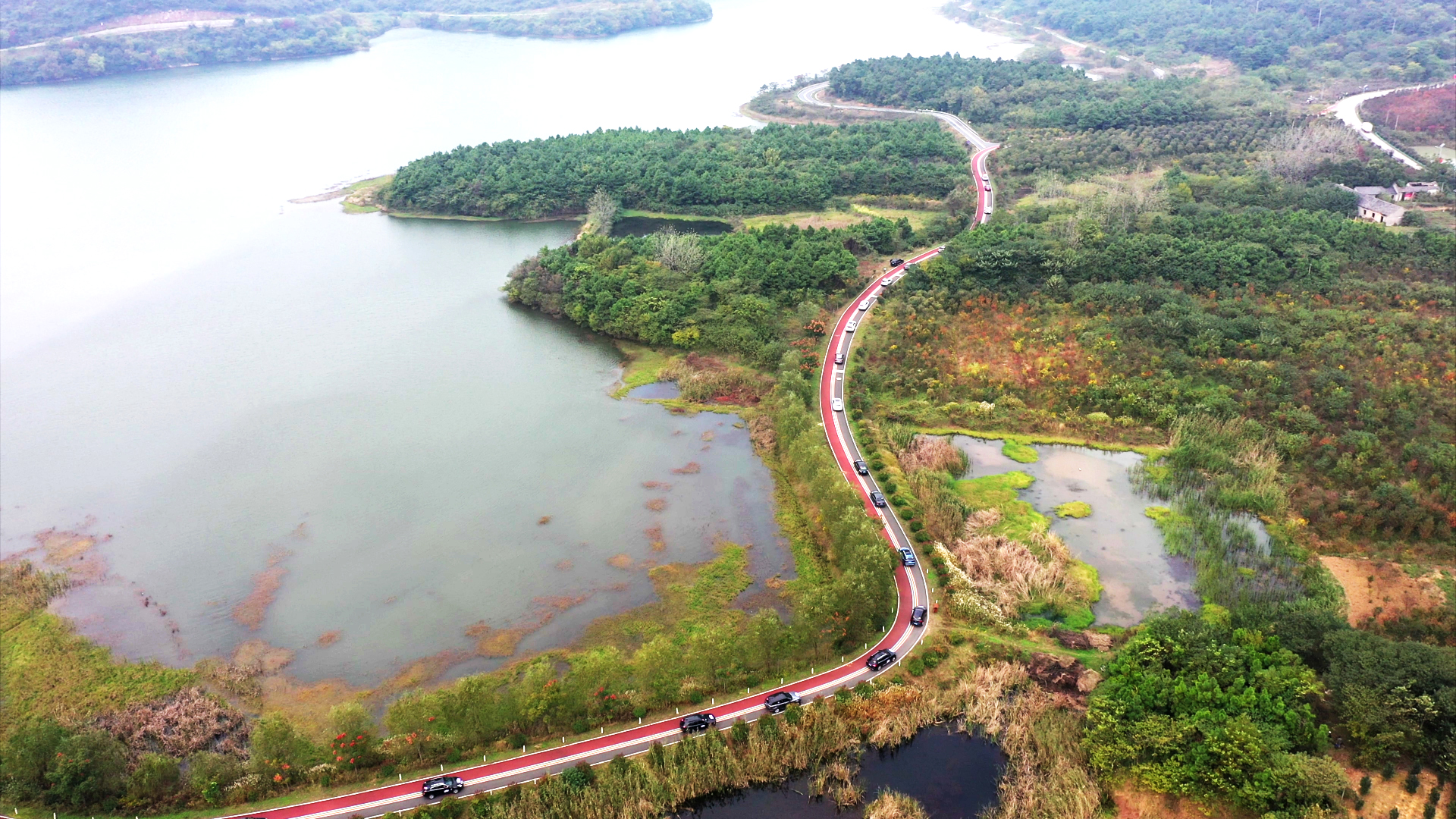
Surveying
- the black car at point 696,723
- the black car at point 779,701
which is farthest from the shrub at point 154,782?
the black car at point 779,701

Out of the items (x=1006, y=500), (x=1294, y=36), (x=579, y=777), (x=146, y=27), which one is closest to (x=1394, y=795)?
(x=1006, y=500)

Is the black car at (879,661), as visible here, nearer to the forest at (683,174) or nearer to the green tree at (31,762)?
the green tree at (31,762)

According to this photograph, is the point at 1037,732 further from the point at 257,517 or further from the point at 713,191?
the point at 713,191

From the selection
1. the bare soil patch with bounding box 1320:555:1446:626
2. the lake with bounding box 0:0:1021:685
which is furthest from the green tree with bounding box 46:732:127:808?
the bare soil patch with bounding box 1320:555:1446:626

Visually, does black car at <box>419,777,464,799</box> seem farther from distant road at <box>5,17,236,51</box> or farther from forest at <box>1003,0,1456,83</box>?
distant road at <box>5,17,236,51</box>

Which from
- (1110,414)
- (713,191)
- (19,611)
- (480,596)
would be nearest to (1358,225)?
(1110,414)

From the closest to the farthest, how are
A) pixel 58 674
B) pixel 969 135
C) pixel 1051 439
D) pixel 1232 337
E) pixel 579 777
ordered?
pixel 579 777, pixel 58 674, pixel 1051 439, pixel 1232 337, pixel 969 135

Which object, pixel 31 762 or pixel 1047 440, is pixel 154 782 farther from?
pixel 1047 440
